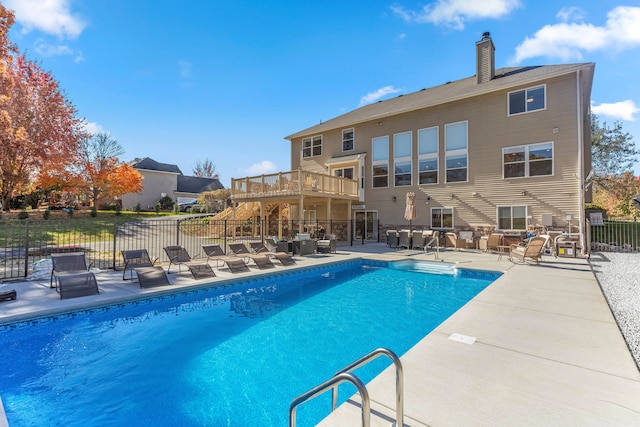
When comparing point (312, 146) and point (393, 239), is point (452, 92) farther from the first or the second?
point (312, 146)

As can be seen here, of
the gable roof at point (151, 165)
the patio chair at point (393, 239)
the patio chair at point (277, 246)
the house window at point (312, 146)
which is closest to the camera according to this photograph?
the patio chair at point (277, 246)

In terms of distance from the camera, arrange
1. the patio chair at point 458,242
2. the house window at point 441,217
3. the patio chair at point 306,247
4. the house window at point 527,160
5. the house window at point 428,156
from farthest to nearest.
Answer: the house window at point 428,156 → the house window at point 441,217 → the patio chair at point 458,242 → the house window at point 527,160 → the patio chair at point 306,247

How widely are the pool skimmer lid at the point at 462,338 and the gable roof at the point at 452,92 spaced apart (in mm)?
14994

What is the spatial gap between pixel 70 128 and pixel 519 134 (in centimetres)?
2090

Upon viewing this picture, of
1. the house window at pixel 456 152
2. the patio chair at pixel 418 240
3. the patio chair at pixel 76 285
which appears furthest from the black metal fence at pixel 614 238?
the patio chair at pixel 76 285

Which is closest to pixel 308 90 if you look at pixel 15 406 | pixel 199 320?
pixel 199 320

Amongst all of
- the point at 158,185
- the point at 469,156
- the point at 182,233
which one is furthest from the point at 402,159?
the point at 158,185

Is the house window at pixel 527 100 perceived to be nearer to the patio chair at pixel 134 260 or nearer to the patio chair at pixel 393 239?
the patio chair at pixel 393 239

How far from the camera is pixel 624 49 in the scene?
1236 centimetres

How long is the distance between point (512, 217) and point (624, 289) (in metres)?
8.88

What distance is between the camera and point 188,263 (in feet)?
29.3

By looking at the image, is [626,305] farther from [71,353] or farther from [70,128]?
[70,128]

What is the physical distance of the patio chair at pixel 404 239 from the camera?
1608cm

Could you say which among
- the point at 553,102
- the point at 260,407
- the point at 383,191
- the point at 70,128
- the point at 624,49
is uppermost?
the point at 624,49
